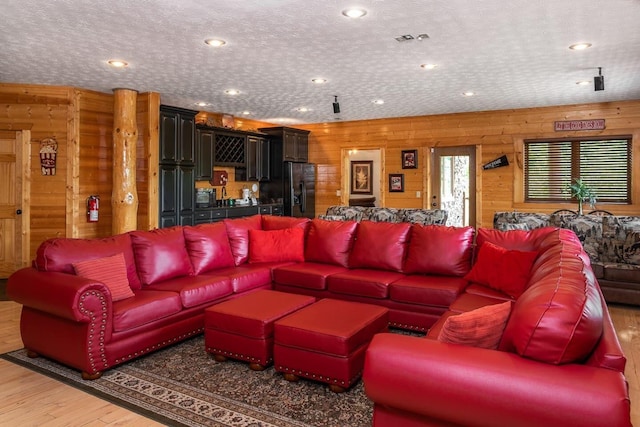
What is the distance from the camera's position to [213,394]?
2.83m

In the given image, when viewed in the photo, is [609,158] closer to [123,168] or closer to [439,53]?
[439,53]

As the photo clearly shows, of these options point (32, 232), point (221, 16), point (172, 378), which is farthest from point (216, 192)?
point (172, 378)

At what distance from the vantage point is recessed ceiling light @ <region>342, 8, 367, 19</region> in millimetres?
3494

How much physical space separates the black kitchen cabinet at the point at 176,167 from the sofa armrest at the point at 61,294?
3608 mm

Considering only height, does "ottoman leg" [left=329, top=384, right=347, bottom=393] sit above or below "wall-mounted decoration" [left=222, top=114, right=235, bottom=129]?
below

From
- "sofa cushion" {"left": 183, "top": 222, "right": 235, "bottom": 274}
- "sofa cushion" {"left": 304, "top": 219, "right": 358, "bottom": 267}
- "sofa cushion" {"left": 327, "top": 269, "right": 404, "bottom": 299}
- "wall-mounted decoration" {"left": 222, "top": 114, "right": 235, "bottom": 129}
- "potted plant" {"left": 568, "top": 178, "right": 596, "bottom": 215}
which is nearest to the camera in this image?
"sofa cushion" {"left": 327, "top": 269, "right": 404, "bottom": 299}

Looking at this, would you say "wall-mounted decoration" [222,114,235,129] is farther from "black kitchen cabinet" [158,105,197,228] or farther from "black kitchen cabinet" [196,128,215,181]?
"black kitchen cabinet" [158,105,197,228]

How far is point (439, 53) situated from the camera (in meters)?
4.62

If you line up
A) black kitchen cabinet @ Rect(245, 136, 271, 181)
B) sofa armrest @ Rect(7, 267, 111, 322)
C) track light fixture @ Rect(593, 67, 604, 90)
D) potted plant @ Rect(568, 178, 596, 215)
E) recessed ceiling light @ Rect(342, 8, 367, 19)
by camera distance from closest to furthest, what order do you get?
sofa armrest @ Rect(7, 267, 111, 322), recessed ceiling light @ Rect(342, 8, 367, 19), track light fixture @ Rect(593, 67, 604, 90), potted plant @ Rect(568, 178, 596, 215), black kitchen cabinet @ Rect(245, 136, 271, 181)

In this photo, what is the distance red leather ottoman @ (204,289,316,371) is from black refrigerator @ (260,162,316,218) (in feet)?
19.2

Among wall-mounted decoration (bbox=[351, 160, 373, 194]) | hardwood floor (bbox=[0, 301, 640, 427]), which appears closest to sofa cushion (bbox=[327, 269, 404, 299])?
hardwood floor (bbox=[0, 301, 640, 427])

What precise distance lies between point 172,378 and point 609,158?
24.3ft

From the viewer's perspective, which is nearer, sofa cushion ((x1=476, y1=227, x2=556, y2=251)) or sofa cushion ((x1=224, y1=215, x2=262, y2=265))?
sofa cushion ((x1=476, y1=227, x2=556, y2=251))

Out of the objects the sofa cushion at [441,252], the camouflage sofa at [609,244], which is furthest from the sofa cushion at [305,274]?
the camouflage sofa at [609,244]
